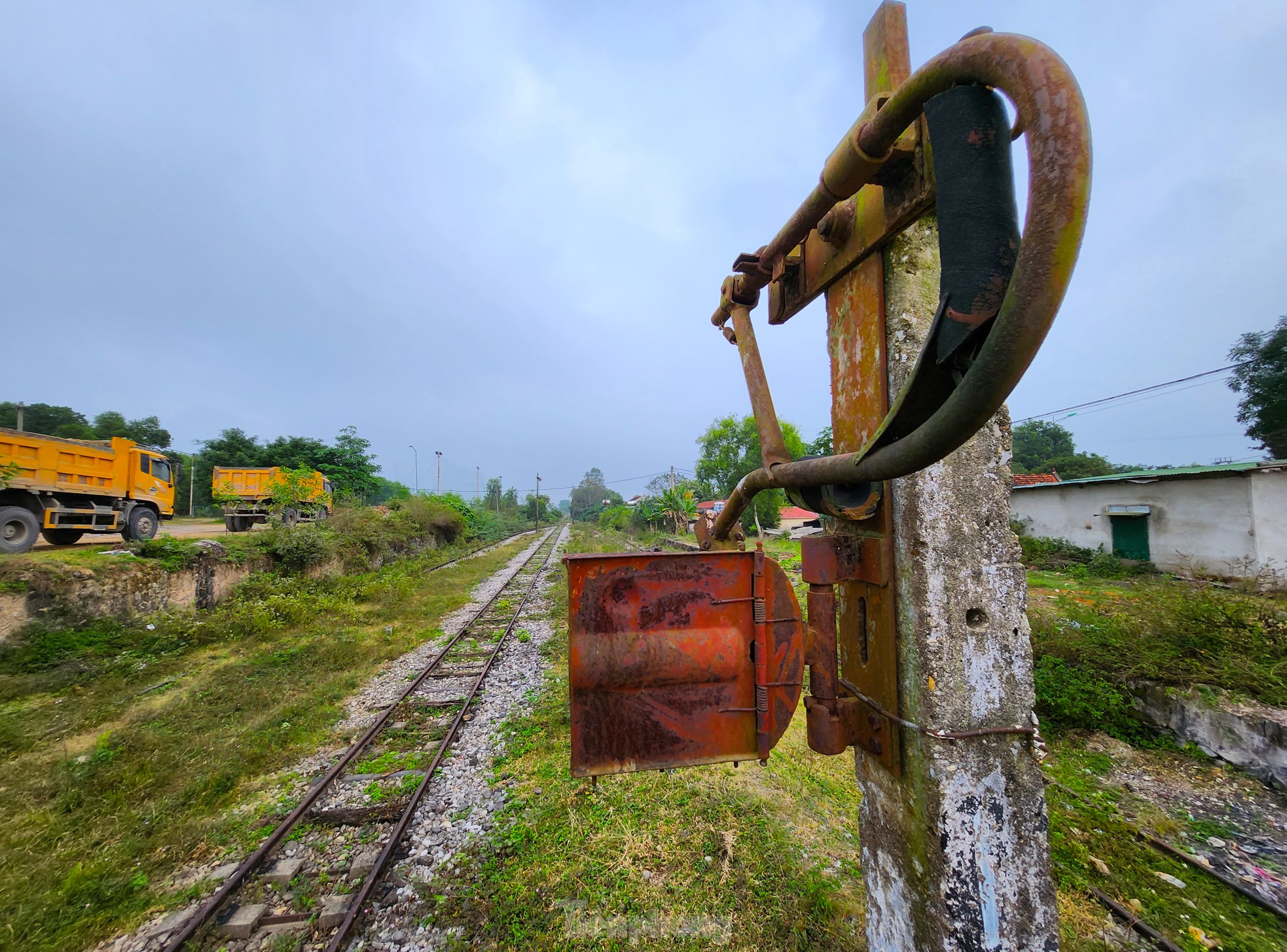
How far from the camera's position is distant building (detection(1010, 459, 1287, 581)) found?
432 inches

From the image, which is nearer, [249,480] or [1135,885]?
[1135,885]

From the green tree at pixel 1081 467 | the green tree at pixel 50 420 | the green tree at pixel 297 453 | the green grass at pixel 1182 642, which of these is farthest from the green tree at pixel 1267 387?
the green tree at pixel 50 420

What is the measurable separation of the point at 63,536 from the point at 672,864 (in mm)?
15508

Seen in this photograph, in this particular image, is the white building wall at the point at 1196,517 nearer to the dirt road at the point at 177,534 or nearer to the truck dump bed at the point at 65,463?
the truck dump bed at the point at 65,463

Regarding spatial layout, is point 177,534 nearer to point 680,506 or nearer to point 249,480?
point 249,480

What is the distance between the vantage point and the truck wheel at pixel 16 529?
9023 mm

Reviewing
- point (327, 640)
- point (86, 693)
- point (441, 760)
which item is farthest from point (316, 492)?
point (441, 760)

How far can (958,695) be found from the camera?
1.59 metres

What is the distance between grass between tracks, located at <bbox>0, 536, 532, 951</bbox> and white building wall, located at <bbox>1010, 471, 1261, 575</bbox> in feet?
42.1

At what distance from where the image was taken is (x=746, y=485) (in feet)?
7.10

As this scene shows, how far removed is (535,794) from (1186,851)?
556 centimetres

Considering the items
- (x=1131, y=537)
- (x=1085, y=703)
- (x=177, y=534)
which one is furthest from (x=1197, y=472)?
(x=177, y=534)

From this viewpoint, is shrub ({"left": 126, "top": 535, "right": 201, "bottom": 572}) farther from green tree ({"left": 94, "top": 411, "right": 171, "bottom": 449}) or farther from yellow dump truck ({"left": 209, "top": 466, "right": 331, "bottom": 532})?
green tree ({"left": 94, "top": 411, "right": 171, "bottom": 449})

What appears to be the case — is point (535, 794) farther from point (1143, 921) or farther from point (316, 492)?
point (316, 492)
